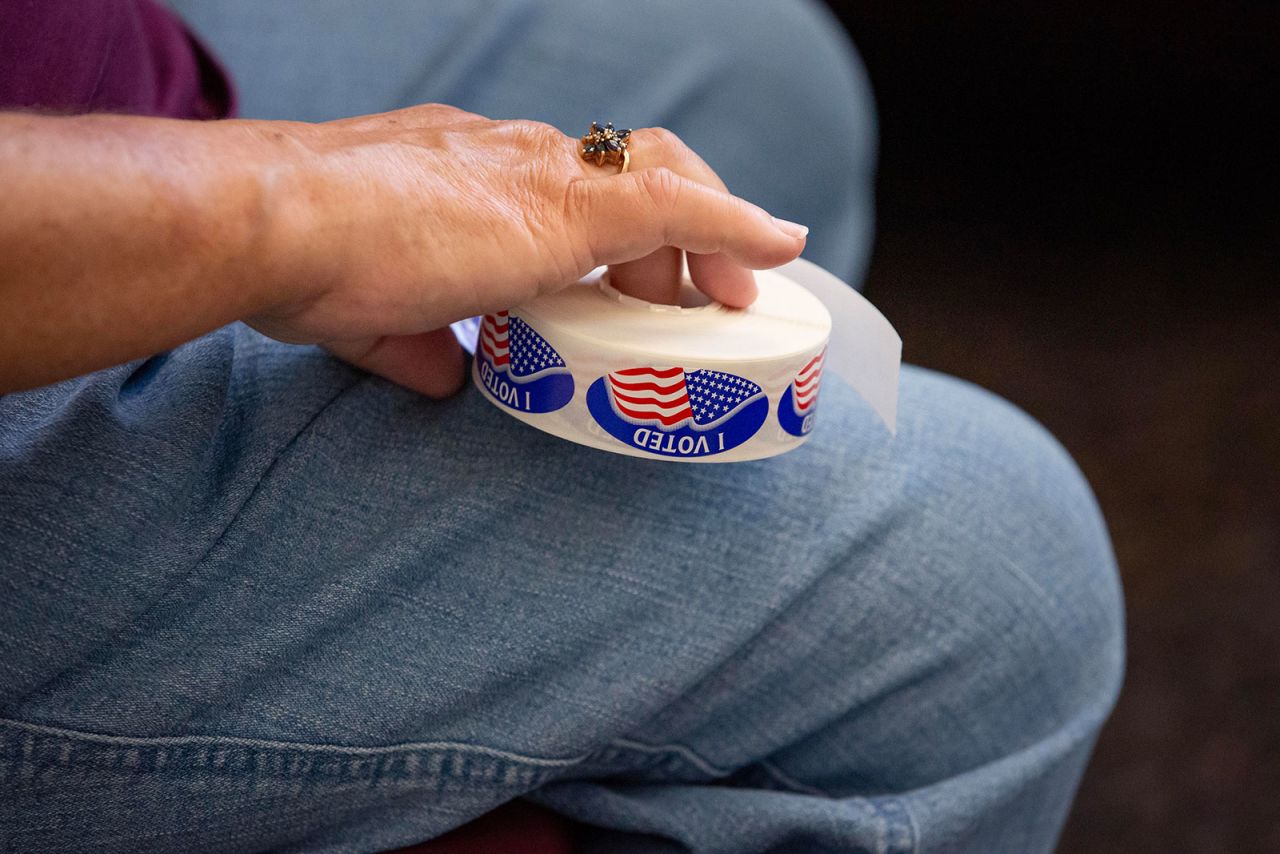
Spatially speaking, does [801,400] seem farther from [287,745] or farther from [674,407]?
[287,745]

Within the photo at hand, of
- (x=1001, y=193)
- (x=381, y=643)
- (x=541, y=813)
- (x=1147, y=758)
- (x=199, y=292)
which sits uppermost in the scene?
(x=199, y=292)

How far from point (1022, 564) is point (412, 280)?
0.36 metres

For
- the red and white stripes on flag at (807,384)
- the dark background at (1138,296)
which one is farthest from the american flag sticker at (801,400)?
the dark background at (1138,296)

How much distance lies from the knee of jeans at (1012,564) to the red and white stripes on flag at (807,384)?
9cm

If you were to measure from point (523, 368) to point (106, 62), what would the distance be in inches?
12.2

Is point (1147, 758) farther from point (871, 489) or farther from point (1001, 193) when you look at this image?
point (1001, 193)

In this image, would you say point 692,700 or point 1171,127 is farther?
point 1171,127

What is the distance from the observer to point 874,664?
0.56 metres

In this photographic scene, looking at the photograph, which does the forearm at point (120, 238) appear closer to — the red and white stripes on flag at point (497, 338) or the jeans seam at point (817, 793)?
the red and white stripes on flag at point (497, 338)

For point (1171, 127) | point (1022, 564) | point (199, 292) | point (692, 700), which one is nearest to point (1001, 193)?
point (1171, 127)

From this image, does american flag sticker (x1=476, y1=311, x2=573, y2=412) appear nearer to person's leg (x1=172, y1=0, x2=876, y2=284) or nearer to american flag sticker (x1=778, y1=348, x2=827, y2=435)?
american flag sticker (x1=778, y1=348, x2=827, y2=435)

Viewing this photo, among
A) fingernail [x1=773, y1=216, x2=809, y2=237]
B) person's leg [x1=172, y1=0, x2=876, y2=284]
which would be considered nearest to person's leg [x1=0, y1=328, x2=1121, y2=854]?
fingernail [x1=773, y1=216, x2=809, y2=237]

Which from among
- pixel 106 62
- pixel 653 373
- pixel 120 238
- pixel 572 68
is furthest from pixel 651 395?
pixel 572 68

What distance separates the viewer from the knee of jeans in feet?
1.87
